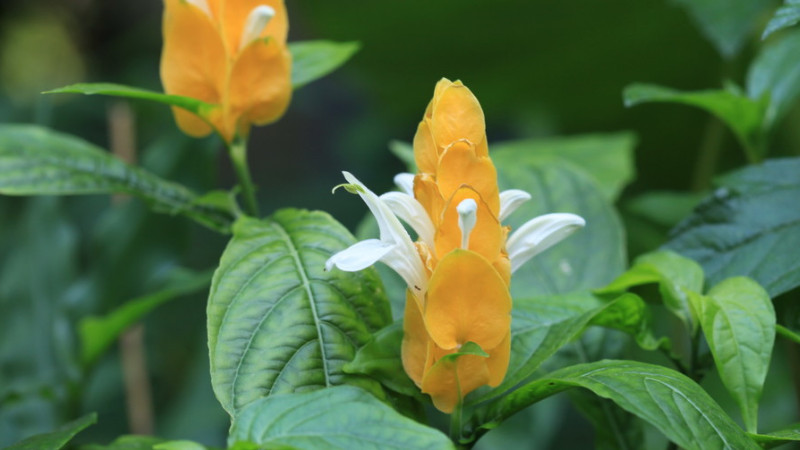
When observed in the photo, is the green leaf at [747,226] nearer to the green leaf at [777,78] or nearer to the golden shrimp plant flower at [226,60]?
the green leaf at [777,78]

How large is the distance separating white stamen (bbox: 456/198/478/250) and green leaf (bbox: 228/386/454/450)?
0.09m

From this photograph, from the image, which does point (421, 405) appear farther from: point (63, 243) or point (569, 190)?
point (63, 243)

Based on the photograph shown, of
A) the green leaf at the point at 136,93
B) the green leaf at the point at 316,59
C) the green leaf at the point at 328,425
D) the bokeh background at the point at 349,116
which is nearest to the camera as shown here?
the green leaf at the point at 328,425

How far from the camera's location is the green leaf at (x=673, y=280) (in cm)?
A: 48

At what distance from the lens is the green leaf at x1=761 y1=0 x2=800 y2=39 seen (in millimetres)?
433

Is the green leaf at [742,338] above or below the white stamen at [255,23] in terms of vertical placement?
below

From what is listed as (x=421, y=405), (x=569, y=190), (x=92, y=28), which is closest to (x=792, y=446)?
(x=569, y=190)

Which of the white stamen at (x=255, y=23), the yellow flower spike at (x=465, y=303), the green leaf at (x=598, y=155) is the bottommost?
the green leaf at (x=598, y=155)

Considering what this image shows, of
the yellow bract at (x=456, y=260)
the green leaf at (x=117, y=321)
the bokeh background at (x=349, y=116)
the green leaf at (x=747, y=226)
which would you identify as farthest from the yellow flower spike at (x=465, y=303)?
the bokeh background at (x=349, y=116)

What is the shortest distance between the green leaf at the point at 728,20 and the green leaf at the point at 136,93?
576mm

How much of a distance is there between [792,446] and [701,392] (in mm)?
366

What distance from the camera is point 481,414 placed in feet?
1.43

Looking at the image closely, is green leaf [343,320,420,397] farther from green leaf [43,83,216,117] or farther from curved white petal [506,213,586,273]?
green leaf [43,83,216,117]

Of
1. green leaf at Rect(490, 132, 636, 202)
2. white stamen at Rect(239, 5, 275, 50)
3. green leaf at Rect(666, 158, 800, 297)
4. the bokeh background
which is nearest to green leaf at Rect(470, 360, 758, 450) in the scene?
green leaf at Rect(666, 158, 800, 297)
